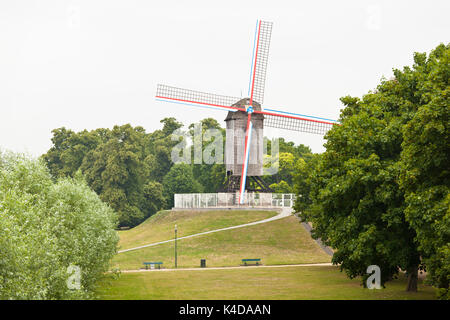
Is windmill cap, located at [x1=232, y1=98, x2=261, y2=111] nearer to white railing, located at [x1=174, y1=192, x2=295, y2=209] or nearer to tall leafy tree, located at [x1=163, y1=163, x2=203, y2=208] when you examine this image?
white railing, located at [x1=174, y1=192, x2=295, y2=209]

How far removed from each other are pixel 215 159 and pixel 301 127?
43000mm

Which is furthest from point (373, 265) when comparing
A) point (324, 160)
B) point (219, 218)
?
point (219, 218)

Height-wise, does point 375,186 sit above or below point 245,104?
below

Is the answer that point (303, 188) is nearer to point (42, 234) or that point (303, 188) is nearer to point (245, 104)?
point (245, 104)

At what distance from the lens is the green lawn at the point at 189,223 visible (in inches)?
2857

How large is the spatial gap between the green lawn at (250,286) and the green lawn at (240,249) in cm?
725

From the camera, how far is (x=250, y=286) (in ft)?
139

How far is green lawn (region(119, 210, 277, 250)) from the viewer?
72.6 metres

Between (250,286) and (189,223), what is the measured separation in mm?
33360

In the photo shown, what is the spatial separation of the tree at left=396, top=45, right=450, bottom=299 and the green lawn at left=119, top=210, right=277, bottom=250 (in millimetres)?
46669

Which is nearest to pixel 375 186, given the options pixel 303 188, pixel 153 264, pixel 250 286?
pixel 250 286

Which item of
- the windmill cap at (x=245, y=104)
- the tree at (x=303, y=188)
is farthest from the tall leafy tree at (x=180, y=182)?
the tree at (x=303, y=188)

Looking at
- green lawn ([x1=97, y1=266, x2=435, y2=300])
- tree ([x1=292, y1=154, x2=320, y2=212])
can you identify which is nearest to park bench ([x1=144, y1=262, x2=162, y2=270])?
green lawn ([x1=97, y1=266, x2=435, y2=300])

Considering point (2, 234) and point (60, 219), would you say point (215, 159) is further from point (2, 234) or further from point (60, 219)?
point (2, 234)
